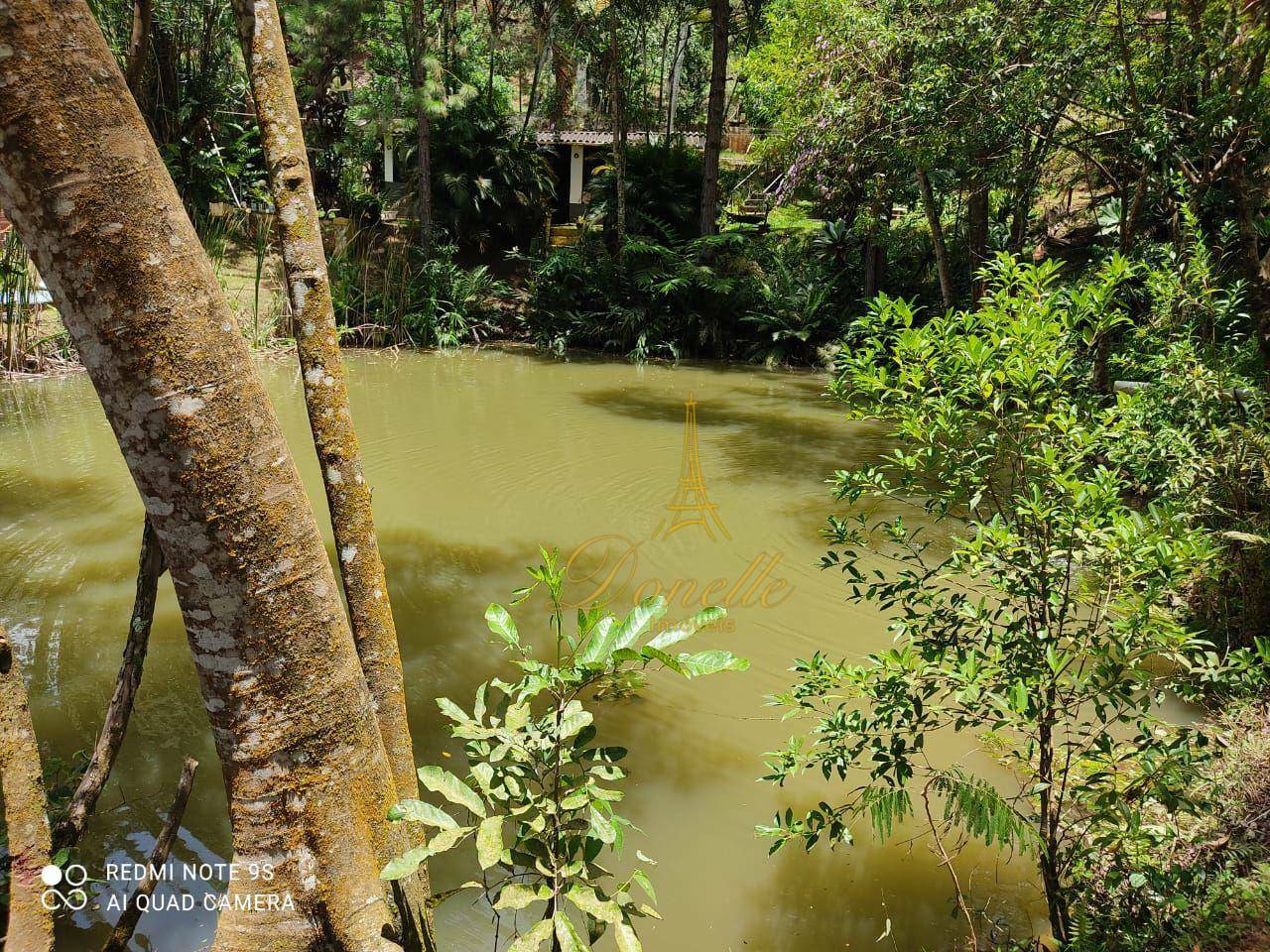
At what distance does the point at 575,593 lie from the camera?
548 cm

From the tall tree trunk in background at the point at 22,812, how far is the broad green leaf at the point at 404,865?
2.26 feet

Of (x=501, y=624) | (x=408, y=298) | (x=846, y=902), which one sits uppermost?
(x=501, y=624)

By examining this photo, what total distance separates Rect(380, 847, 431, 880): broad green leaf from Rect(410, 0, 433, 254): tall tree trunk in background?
15.7m

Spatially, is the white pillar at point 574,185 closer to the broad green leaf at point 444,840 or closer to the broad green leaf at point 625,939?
the broad green leaf at point 444,840

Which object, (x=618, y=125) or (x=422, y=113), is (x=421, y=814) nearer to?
(x=422, y=113)

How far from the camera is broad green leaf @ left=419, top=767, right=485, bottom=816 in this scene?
1650mm

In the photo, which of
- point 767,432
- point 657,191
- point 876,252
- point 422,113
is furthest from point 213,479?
point 657,191

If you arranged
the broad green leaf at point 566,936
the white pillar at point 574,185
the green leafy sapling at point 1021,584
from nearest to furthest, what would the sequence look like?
the broad green leaf at point 566,936, the green leafy sapling at point 1021,584, the white pillar at point 574,185

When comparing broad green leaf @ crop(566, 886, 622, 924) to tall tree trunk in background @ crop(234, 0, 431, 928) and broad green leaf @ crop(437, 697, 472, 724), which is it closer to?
broad green leaf @ crop(437, 697, 472, 724)

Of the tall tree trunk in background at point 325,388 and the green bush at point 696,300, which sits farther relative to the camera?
the green bush at point 696,300

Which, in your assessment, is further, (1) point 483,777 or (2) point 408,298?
(2) point 408,298

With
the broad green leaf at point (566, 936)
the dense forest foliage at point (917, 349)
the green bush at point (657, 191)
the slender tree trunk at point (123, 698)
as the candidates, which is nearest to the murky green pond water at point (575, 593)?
the dense forest foliage at point (917, 349)

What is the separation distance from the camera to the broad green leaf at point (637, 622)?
165 centimetres

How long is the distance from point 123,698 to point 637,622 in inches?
51.6
